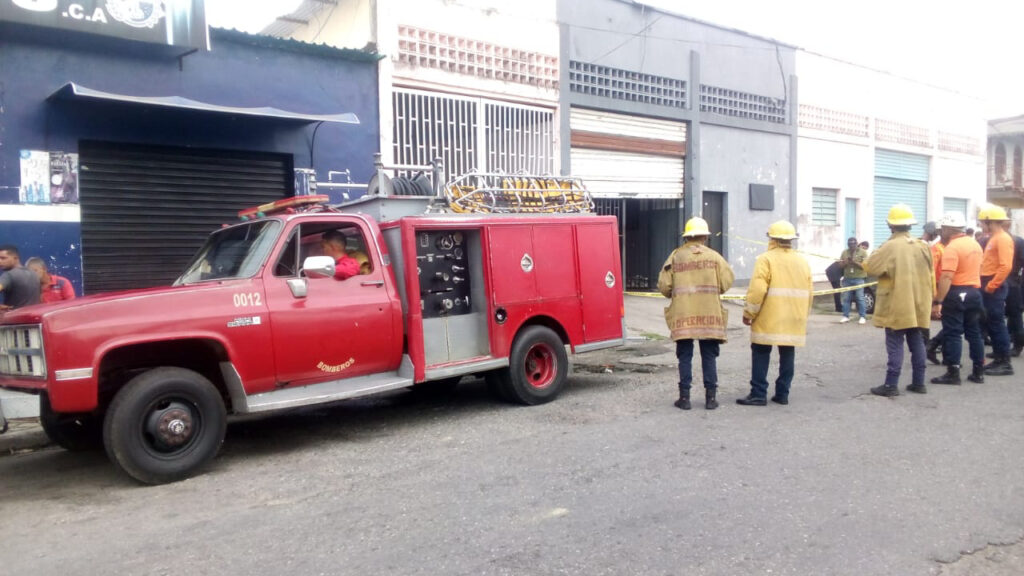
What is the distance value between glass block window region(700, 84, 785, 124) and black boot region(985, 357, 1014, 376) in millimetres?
9408

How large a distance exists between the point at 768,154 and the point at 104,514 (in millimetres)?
16486

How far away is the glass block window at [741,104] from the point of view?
55.1ft

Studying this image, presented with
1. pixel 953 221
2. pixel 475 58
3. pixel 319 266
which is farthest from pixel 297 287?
pixel 475 58

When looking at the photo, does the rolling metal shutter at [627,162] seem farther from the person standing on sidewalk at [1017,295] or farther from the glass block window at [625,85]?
the person standing on sidewalk at [1017,295]

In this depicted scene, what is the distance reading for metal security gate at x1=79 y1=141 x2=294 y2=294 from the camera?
930 centimetres

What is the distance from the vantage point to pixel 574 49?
46.6 ft

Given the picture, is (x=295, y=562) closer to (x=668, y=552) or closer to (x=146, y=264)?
(x=668, y=552)

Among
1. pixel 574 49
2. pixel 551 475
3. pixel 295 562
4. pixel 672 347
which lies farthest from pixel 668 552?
pixel 574 49

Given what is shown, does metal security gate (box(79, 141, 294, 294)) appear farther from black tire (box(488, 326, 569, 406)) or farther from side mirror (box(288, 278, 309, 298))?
black tire (box(488, 326, 569, 406))

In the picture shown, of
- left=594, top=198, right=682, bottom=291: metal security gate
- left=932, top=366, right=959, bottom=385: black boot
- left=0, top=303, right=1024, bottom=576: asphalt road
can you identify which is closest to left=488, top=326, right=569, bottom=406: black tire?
left=0, top=303, right=1024, bottom=576: asphalt road

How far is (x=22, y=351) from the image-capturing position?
512 centimetres

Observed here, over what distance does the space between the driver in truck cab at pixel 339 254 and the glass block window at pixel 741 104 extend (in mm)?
12026

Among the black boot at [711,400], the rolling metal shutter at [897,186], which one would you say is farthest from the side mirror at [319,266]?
the rolling metal shutter at [897,186]

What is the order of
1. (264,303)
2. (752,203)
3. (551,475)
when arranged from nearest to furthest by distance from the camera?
(551,475)
(264,303)
(752,203)
